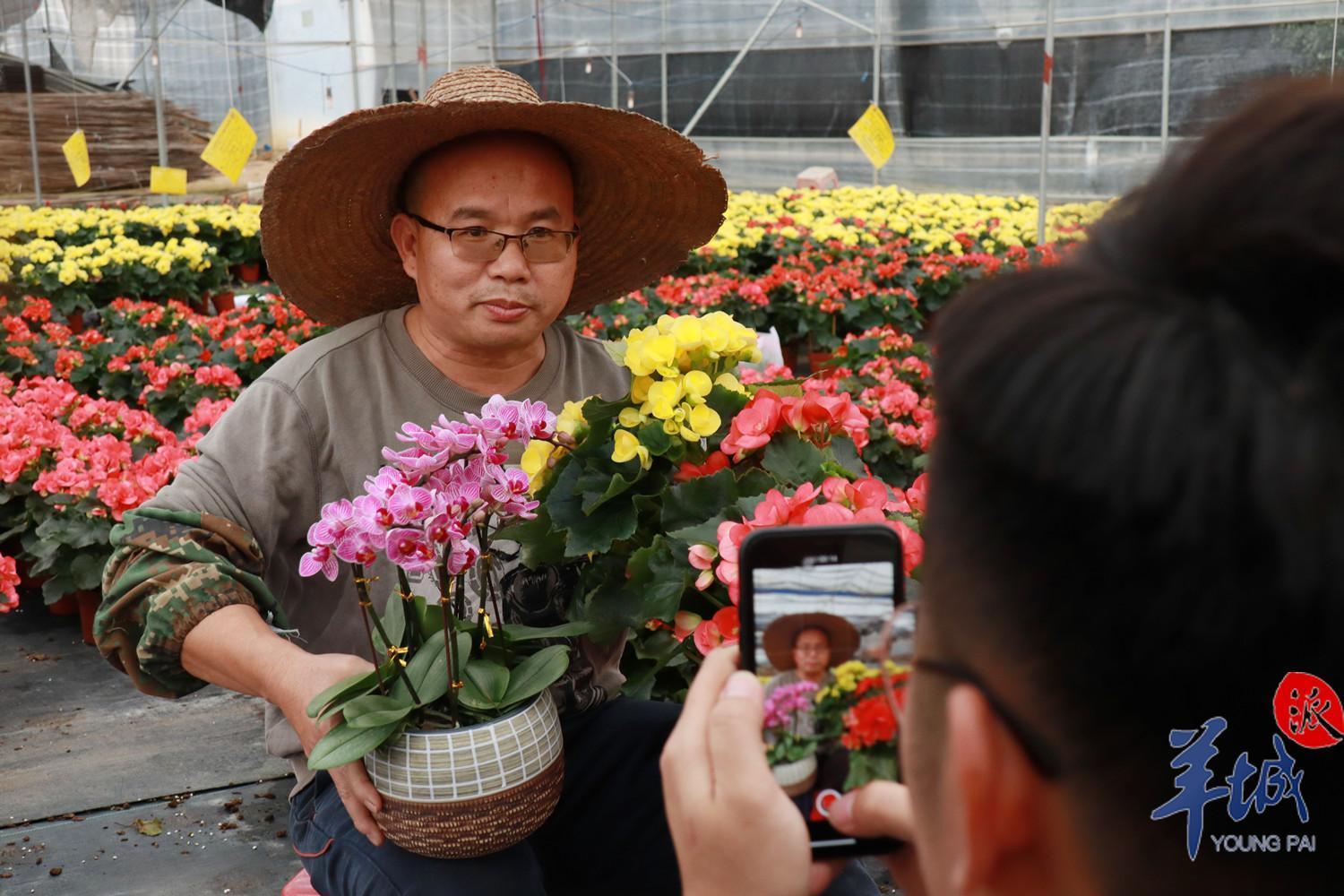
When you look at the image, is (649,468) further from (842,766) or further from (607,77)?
(607,77)

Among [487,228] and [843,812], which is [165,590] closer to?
[487,228]

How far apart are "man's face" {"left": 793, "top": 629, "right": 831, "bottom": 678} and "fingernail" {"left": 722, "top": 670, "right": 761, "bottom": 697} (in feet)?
0.09

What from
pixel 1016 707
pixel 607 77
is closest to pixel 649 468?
pixel 1016 707

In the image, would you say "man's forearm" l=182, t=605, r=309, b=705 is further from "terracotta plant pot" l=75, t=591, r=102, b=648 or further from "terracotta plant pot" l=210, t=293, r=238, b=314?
"terracotta plant pot" l=210, t=293, r=238, b=314

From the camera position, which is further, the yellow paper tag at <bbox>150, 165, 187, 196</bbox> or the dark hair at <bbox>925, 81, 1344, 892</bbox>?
the yellow paper tag at <bbox>150, 165, 187, 196</bbox>

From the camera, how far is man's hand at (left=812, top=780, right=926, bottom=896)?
32.8 inches

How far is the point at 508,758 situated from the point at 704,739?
714 millimetres

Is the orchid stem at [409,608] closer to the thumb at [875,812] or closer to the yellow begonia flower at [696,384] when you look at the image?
the yellow begonia flower at [696,384]

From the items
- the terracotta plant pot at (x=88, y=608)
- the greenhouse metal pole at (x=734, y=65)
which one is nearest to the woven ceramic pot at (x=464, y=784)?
the terracotta plant pot at (x=88, y=608)

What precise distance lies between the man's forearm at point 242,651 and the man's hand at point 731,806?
0.90 meters

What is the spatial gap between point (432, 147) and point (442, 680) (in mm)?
933

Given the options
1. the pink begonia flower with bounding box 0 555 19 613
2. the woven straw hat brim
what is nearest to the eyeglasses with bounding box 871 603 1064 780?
the woven straw hat brim

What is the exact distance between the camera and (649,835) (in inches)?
75.7

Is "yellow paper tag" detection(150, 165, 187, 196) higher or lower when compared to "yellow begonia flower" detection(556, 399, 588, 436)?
higher
